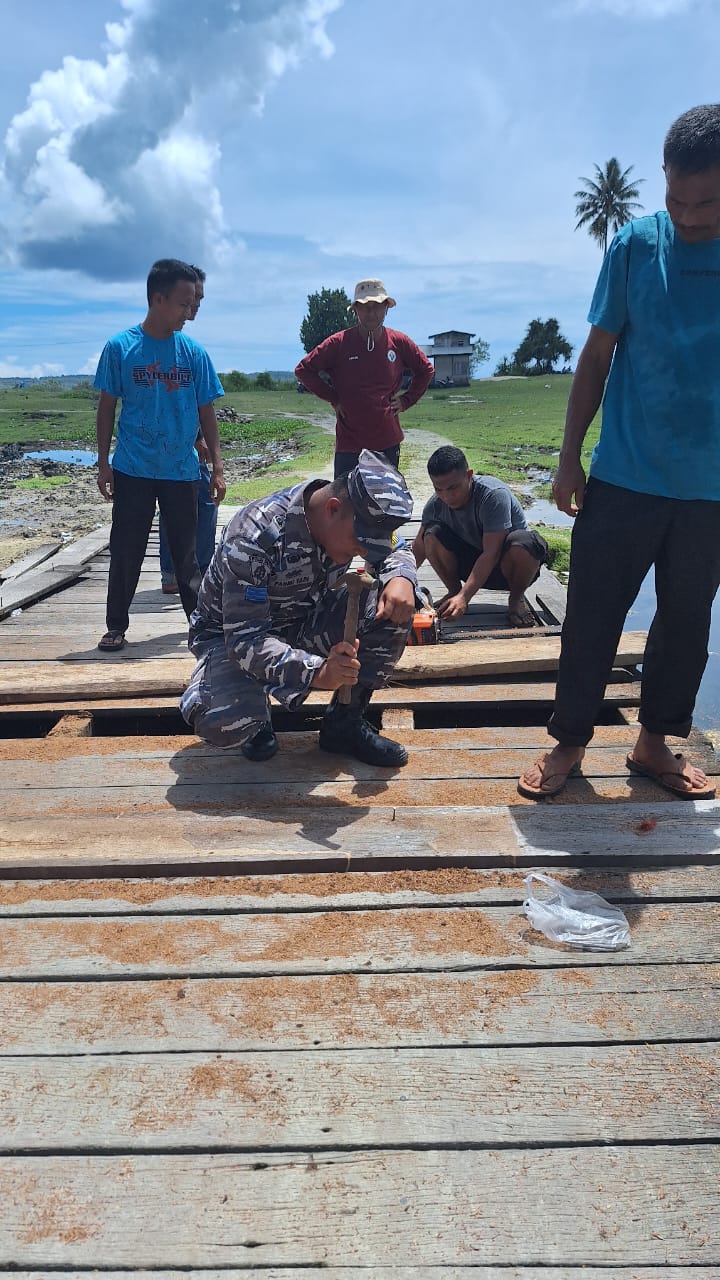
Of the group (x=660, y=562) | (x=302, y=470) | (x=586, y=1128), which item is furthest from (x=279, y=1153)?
(x=302, y=470)

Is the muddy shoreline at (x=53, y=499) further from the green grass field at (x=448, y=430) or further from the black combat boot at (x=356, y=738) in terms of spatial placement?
the black combat boot at (x=356, y=738)

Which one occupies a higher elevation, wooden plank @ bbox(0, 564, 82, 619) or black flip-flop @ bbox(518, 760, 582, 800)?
black flip-flop @ bbox(518, 760, 582, 800)

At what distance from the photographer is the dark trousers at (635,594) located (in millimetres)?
2537

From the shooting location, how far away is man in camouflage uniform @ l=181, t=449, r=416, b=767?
265 cm

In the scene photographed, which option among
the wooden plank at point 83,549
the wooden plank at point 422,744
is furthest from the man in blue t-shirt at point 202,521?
the wooden plank at point 422,744

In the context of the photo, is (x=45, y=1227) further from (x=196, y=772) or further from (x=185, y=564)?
(x=185, y=564)

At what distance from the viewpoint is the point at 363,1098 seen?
161 centimetres

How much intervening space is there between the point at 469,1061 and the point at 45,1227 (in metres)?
0.78

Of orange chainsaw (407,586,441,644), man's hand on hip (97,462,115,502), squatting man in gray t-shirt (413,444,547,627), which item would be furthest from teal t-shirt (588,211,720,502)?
man's hand on hip (97,462,115,502)

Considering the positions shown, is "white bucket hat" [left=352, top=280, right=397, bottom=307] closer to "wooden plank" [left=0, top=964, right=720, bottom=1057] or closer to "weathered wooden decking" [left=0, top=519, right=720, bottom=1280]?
"weathered wooden decking" [left=0, top=519, right=720, bottom=1280]

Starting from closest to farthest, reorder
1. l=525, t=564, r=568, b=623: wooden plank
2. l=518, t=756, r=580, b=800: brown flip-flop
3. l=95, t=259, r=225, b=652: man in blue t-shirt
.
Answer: l=518, t=756, r=580, b=800: brown flip-flop < l=95, t=259, r=225, b=652: man in blue t-shirt < l=525, t=564, r=568, b=623: wooden plank

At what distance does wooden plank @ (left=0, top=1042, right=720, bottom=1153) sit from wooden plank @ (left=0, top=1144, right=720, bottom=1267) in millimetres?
37

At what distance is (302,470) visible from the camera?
12523 millimetres

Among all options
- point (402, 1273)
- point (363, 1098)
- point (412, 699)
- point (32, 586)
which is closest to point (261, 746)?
point (412, 699)
